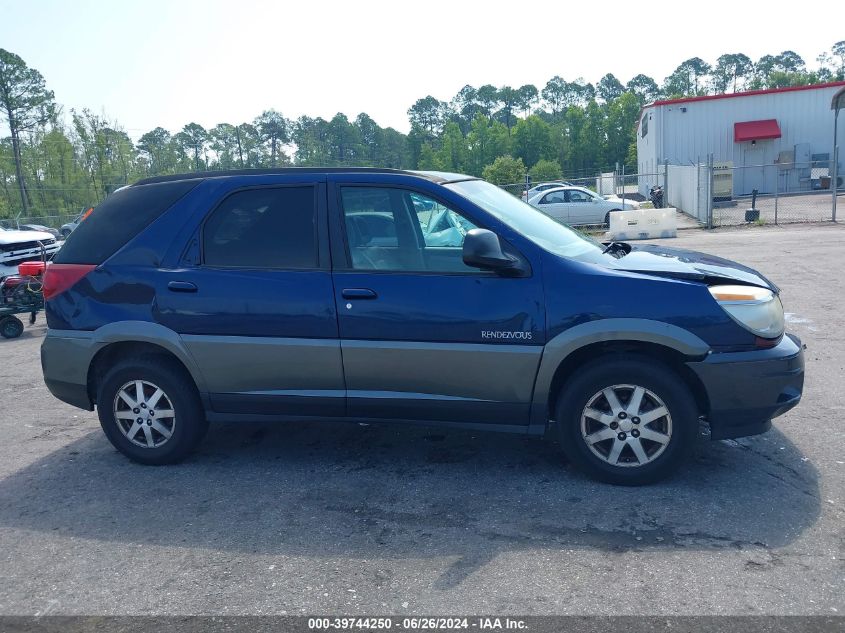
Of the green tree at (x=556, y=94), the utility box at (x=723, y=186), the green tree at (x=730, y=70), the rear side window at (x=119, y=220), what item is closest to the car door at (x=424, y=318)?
the rear side window at (x=119, y=220)

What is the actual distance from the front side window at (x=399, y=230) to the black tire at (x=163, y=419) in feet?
4.80

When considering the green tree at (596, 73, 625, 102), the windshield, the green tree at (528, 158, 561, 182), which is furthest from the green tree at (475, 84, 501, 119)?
the windshield

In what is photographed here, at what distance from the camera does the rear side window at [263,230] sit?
16.6ft

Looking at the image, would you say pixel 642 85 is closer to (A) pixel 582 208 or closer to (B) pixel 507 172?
(B) pixel 507 172

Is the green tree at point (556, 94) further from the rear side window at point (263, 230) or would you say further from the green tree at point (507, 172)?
the rear side window at point (263, 230)

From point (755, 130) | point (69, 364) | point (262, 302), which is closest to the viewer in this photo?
point (262, 302)

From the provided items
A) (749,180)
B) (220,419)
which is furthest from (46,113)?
(220,419)

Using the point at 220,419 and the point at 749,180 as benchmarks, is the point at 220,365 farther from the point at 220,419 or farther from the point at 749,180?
the point at 749,180

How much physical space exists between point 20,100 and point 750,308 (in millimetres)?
56115

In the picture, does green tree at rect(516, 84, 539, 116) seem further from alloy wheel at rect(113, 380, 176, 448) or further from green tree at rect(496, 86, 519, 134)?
alloy wheel at rect(113, 380, 176, 448)

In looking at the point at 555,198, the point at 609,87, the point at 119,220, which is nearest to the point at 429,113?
the point at 609,87

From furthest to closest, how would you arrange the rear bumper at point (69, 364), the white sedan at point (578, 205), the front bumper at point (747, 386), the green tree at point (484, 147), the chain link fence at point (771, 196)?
1. the green tree at point (484, 147)
2. the white sedan at point (578, 205)
3. the chain link fence at point (771, 196)
4. the rear bumper at point (69, 364)
5. the front bumper at point (747, 386)

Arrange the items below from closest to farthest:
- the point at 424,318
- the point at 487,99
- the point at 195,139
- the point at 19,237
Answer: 1. the point at 424,318
2. the point at 19,237
3. the point at 195,139
4. the point at 487,99

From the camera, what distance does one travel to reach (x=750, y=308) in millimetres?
4500
